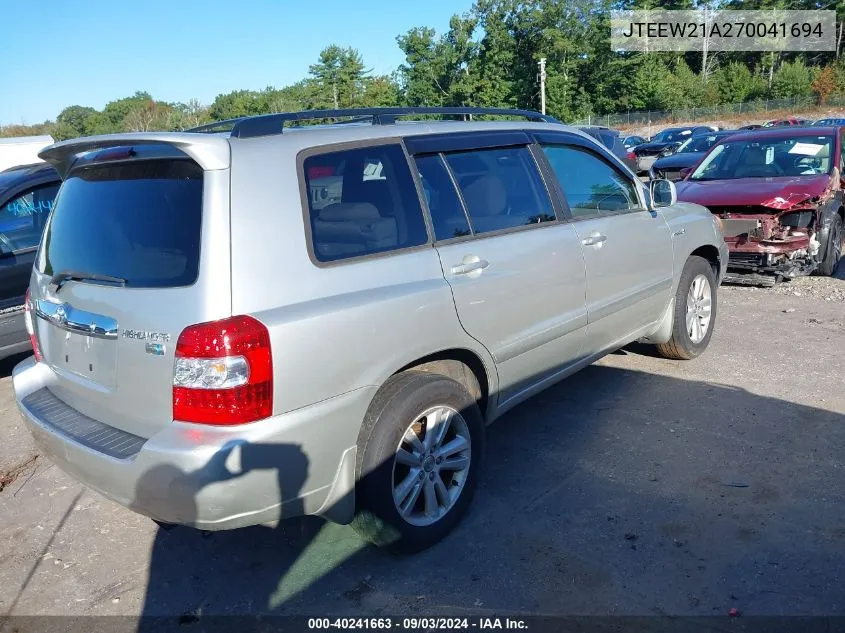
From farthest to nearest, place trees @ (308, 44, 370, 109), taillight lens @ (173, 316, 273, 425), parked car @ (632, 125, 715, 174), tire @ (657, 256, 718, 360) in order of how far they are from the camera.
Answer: trees @ (308, 44, 370, 109)
parked car @ (632, 125, 715, 174)
tire @ (657, 256, 718, 360)
taillight lens @ (173, 316, 273, 425)

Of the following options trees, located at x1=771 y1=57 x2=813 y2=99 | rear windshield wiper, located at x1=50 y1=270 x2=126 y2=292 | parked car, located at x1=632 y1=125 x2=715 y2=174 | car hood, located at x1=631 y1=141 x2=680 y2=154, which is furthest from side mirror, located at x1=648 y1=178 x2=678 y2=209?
trees, located at x1=771 y1=57 x2=813 y2=99

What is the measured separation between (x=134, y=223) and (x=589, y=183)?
283cm

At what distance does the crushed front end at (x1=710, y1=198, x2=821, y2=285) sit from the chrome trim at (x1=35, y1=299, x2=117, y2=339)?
659 cm

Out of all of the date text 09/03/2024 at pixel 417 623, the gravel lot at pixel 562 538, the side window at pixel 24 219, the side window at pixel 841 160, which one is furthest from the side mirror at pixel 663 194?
the side window at pixel 24 219

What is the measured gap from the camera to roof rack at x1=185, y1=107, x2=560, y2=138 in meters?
2.88

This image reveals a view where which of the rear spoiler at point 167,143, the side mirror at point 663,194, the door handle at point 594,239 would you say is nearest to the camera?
the rear spoiler at point 167,143

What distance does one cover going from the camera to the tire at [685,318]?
523cm

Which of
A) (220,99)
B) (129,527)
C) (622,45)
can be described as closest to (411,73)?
(622,45)

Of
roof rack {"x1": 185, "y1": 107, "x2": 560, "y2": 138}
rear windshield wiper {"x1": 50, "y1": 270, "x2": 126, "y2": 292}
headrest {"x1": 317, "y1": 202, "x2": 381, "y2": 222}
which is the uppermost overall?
roof rack {"x1": 185, "y1": 107, "x2": 560, "y2": 138}

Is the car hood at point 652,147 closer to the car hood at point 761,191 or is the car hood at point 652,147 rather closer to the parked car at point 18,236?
the car hood at point 761,191

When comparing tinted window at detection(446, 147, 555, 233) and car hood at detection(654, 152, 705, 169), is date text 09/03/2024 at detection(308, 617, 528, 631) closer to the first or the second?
tinted window at detection(446, 147, 555, 233)

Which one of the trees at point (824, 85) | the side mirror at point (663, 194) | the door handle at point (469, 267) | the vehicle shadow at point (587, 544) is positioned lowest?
the vehicle shadow at point (587, 544)

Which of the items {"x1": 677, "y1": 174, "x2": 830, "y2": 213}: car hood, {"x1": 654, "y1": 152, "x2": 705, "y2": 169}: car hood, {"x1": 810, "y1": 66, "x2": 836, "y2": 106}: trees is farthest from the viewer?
{"x1": 810, "y1": 66, "x2": 836, "y2": 106}: trees

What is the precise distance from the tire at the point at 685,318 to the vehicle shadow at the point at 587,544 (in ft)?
3.43
